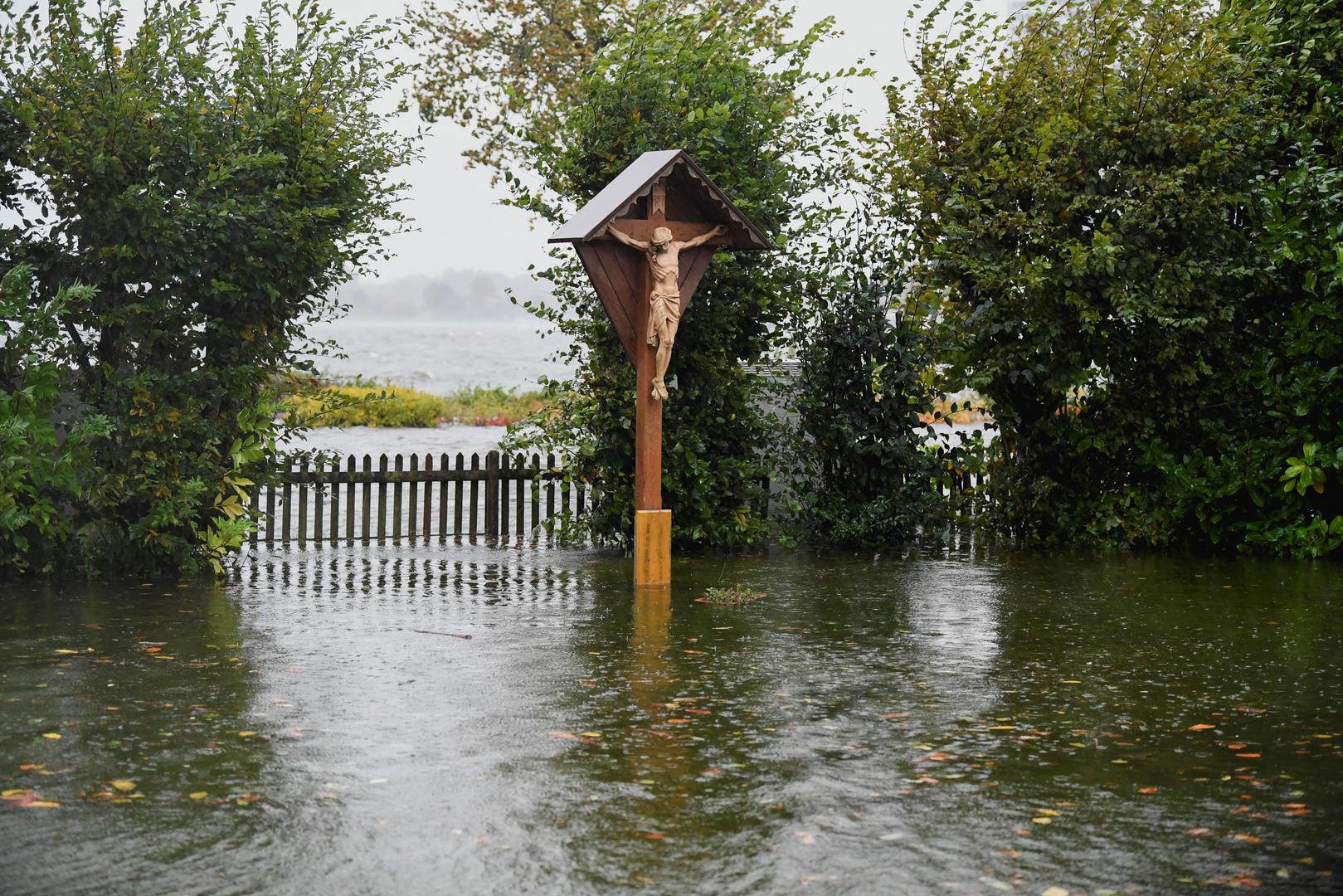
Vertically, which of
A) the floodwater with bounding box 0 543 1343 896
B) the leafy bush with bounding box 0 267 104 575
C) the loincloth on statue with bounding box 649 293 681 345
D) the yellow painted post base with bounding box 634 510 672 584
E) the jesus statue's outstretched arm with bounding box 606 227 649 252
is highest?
the jesus statue's outstretched arm with bounding box 606 227 649 252

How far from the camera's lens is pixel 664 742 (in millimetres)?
6656

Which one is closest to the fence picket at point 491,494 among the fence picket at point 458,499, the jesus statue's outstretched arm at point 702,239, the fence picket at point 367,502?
the fence picket at point 458,499

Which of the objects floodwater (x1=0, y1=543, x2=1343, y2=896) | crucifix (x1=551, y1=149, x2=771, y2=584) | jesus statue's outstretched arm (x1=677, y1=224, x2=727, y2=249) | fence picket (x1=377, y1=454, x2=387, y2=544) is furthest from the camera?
fence picket (x1=377, y1=454, x2=387, y2=544)

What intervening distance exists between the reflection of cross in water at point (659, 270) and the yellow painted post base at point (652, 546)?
952 mm

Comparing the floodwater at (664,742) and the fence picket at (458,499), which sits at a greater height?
the fence picket at (458,499)

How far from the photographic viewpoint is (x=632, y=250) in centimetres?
1176

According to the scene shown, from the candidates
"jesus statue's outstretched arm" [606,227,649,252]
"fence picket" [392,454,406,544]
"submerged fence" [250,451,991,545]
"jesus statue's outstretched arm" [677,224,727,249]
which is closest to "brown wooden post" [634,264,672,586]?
"jesus statue's outstretched arm" [606,227,649,252]

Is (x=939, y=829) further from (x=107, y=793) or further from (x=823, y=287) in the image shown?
(x=823, y=287)

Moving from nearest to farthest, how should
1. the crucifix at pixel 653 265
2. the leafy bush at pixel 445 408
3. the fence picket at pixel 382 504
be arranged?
the crucifix at pixel 653 265 → the fence picket at pixel 382 504 → the leafy bush at pixel 445 408

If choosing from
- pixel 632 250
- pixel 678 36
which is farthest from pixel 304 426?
pixel 678 36

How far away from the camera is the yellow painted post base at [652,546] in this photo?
11656 mm

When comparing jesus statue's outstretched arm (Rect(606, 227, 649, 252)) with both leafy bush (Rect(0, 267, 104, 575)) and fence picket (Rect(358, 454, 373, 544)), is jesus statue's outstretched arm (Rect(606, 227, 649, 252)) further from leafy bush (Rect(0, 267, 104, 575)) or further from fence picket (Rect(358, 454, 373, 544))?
fence picket (Rect(358, 454, 373, 544))

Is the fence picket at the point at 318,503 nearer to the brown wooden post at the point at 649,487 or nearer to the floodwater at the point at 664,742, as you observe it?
the floodwater at the point at 664,742

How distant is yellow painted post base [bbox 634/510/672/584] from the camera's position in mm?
11656
